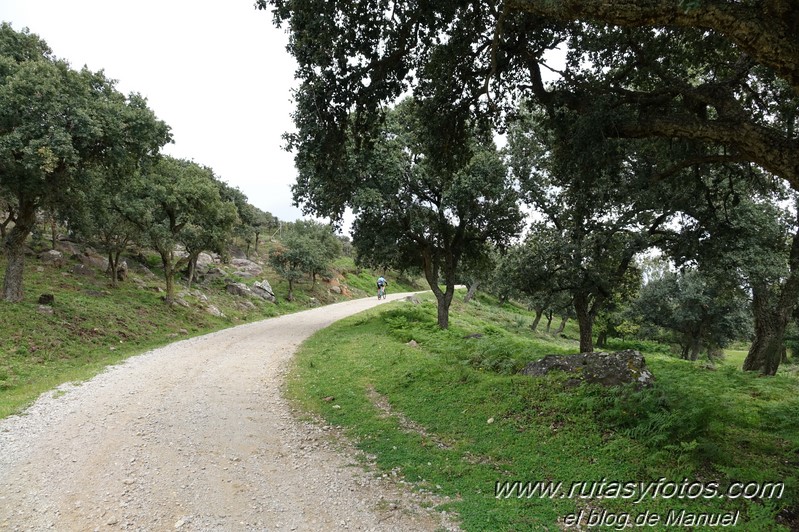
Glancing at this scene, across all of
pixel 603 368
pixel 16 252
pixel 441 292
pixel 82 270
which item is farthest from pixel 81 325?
pixel 603 368

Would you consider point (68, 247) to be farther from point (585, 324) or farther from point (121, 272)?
point (585, 324)

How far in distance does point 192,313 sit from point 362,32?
20.4m

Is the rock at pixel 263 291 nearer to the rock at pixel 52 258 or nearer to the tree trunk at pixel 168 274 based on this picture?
the tree trunk at pixel 168 274

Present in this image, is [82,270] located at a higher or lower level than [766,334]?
lower

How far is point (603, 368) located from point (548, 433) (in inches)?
89.6

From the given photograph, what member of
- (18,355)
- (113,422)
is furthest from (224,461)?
(18,355)

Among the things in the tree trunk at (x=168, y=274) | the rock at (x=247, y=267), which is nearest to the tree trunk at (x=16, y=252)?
the tree trunk at (x=168, y=274)

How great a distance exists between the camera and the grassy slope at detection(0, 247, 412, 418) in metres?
11.3

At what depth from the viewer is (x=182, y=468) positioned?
19.1 ft

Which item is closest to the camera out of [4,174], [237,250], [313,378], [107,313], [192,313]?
[313,378]

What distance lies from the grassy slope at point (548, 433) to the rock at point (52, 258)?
22180 millimetres

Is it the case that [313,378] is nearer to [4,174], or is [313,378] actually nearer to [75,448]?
[75,448]

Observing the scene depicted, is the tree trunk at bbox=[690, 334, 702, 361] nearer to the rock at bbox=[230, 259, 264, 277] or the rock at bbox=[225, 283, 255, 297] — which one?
the rock at bbox=[225, 283, 255, 297]

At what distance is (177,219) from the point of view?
23.1 metres
